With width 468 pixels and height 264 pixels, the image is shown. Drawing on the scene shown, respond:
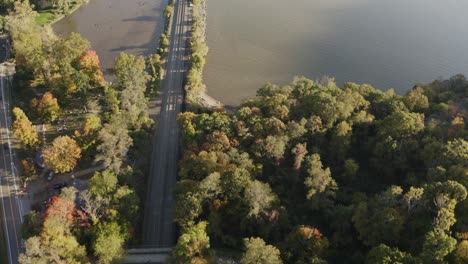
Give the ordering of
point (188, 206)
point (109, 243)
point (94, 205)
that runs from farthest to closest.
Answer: point (188, 206) → point (94, 205) → point (109, 243)

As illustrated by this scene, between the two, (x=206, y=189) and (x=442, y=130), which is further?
(x=442, y=130)

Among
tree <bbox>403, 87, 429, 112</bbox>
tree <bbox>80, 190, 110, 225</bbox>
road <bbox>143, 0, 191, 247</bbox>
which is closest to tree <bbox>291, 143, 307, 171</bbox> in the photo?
road <bbox>143, 0, 191, 247</bbox>

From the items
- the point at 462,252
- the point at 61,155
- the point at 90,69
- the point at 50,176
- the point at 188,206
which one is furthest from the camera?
the point at 90,69

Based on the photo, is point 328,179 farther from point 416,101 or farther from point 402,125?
point 416,101

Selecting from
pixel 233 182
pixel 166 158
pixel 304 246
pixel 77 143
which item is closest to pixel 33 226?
pixel 77 143

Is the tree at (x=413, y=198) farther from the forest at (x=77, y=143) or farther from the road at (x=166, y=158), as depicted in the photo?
the forest at (x=77, y=143)

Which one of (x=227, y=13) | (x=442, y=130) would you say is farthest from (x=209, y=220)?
(x=227, y=13)

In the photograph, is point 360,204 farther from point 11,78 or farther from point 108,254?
point 11,78
